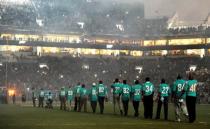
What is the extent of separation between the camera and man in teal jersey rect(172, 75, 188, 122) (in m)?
24.7

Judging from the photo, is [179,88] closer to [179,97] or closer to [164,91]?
[179,97]

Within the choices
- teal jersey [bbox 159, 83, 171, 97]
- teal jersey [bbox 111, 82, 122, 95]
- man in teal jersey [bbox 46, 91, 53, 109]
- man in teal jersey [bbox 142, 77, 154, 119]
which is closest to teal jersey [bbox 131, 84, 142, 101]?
man in teal jersey [bbox 142, 77, 154, 119]

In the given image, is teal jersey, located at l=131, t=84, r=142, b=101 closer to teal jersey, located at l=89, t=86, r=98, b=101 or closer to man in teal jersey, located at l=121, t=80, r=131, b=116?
man in teal jersey, located at l=121, t=80, r=131, b=116

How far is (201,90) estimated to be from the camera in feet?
209

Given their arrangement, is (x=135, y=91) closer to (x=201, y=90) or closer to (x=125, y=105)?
(x=125, y=105)

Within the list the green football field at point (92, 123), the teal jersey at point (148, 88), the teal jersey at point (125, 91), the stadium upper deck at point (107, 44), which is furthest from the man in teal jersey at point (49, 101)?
the stadium upper deck at point (107, 44)

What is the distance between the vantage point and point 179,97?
24938 mm

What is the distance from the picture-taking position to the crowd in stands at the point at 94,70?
266 feet

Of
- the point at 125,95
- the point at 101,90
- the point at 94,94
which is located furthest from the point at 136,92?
the point at 94,94

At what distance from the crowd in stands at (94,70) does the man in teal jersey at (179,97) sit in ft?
161

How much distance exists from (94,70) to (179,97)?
69772 mm

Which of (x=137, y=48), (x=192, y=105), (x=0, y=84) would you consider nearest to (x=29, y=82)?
(x=0, y=84)

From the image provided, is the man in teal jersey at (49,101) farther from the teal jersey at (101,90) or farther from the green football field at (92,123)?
the green football field at (92,123)

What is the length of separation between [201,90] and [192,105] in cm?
4056
